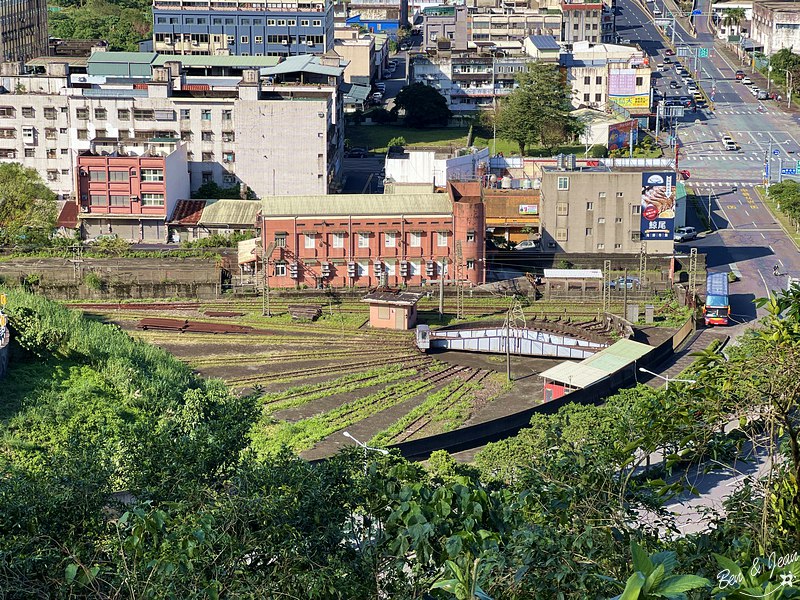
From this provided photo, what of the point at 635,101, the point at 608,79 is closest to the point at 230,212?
the point at 635,101

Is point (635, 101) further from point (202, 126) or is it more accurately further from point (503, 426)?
point (503, 426)

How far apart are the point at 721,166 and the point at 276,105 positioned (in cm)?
3323

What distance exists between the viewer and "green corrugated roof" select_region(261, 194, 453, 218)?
57906 millimetres

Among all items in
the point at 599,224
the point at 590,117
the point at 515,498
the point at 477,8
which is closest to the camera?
the point at 515,498

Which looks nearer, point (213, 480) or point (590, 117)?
point (213, 480)

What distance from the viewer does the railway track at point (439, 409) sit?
41.3m

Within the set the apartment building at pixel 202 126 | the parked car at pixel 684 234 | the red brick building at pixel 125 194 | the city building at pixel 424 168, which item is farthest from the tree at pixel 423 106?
the red brick building at pixel 125 194

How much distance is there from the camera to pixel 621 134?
89812mm

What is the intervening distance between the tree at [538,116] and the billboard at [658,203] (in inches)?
1037

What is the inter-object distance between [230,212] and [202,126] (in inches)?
280

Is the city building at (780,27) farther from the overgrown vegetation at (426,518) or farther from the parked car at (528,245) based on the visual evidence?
the overgrown vegetation at (426,518)

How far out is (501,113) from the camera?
9131 cm

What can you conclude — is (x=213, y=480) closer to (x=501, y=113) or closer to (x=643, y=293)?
(x=643, y=293)

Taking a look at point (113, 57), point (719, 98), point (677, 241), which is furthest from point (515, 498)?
point (719, 98)
